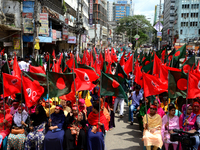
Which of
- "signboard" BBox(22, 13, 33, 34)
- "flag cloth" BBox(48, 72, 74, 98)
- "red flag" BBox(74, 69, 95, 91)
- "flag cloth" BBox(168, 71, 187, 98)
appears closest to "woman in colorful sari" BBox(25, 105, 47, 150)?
"flag cloth" BBox(48, 72, 74, 98)

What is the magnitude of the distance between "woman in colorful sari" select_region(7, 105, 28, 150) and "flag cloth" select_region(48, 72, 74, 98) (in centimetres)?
82

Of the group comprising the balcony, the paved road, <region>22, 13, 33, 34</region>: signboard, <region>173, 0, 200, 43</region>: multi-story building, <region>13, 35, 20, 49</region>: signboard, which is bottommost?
the paved road

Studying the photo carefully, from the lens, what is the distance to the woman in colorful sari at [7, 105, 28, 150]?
5336 mm

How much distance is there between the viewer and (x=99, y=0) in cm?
8531

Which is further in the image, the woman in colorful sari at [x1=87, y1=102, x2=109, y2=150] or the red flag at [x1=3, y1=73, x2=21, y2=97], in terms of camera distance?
the red flag at [x1=3, y1=73, x2=21, y2=97]

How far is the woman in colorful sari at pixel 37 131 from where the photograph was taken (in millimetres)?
5340

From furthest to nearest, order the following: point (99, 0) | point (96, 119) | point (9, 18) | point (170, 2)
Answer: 1. point (170, 2)
2. point (99, 0)
3. point (9, 18)
4. point (96, 119)

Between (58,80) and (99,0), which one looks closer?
(58,80)

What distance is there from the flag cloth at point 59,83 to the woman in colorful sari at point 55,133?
39 cm

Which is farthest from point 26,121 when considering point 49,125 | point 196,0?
point 196,0

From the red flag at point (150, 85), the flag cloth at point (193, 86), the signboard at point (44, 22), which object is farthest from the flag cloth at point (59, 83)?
the signboard at point (44, 22)

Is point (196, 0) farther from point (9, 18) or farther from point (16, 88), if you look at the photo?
point (16, 88)

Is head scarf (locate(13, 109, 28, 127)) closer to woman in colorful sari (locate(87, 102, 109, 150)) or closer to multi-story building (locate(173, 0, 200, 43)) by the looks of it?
woman in colorful sari (locate(87, 102, 109, 150))

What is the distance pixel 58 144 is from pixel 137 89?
3.87 meters
